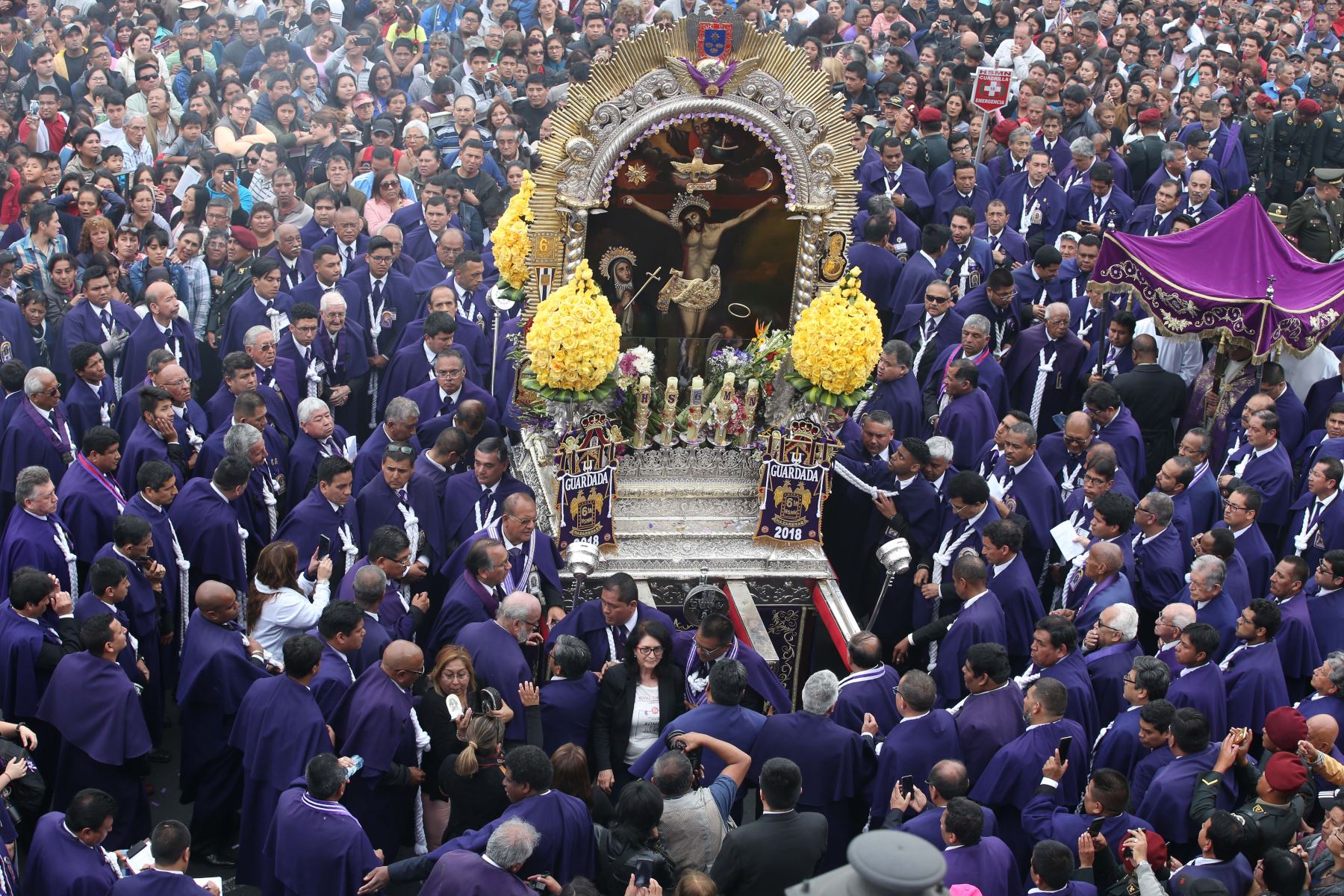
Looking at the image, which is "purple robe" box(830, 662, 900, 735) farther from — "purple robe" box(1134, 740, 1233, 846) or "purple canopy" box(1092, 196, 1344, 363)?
"purple canopy" box(1092, 196, 1344, 363)

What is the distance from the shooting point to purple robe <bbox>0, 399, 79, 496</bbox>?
11.1 meters

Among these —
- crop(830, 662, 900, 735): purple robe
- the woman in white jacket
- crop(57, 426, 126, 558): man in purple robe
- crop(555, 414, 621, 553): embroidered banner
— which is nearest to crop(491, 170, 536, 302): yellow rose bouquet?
crop(555, 414, 621, 553): embroidered banner

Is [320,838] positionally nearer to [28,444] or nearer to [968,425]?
[28,444]

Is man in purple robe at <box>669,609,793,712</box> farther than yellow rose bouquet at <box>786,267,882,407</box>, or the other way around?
yellow rose bouquet at <box>786,267,882,407</box>

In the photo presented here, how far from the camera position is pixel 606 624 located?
9.58 meters

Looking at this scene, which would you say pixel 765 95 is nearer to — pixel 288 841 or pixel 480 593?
pixel 480 593

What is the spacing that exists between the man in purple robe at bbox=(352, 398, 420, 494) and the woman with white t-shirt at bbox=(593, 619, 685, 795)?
9.34 feet

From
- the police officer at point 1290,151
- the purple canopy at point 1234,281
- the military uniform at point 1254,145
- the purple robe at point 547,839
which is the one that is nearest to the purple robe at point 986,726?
the purple robe at point 547,839

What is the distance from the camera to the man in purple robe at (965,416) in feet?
41.5

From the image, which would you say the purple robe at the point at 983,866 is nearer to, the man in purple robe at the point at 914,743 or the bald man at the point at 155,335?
the man in purple robe at the point at 914,743

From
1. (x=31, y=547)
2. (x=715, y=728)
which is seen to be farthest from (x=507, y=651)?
(x=31, y=547)

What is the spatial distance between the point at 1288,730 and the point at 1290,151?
12.6m

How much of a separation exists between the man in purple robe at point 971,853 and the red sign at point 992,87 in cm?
1111

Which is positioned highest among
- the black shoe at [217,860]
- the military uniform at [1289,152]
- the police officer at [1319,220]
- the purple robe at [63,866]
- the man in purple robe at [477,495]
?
the military uniform at [1289,152]
